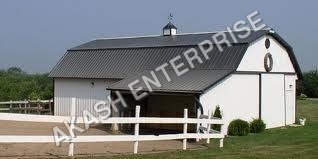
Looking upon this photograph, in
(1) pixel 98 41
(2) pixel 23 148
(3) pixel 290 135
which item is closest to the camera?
(2) pixel 23 148

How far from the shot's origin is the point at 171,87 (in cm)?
2114

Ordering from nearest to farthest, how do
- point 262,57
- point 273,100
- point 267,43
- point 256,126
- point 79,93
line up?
point 256,126 → point 262,57 → point 267,43 → point 273,100 → point 79,93

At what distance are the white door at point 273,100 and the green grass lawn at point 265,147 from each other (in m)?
0.96

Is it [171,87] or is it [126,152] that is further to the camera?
[171,87]

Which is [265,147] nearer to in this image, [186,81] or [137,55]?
[186,81]

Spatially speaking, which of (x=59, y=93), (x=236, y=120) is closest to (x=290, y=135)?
(x=236, y=120)

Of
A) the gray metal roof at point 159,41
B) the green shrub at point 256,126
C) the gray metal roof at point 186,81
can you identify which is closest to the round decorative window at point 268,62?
the gray metal roof at point 159,41

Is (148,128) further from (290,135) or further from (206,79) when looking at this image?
(290,135)


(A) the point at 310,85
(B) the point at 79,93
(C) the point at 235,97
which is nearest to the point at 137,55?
(B) the point at 79,93

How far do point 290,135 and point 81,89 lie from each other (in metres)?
11.8

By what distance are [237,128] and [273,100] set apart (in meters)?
4.17

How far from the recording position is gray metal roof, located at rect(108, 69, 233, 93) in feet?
67.8

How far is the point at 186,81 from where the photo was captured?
21.6m

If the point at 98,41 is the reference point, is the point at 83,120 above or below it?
below
